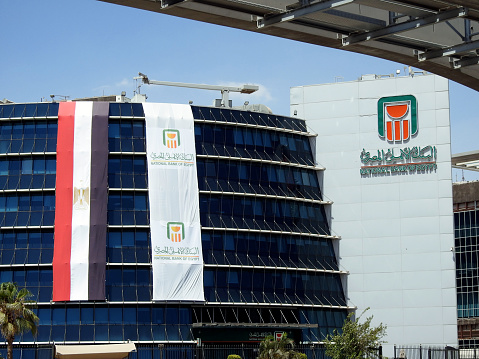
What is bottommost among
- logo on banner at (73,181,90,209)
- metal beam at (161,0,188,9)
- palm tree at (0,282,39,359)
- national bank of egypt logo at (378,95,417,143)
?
palm tree at (0,282,39,359)

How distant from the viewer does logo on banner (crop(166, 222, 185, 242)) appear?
80.2m

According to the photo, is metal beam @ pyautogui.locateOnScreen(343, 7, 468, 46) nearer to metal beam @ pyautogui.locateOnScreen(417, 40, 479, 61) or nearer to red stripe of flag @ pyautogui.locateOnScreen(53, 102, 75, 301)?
metal beam @ pyautogui.locateOnScreen(417, 40, 479, 61)

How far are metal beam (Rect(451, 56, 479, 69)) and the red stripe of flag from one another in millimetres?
59376

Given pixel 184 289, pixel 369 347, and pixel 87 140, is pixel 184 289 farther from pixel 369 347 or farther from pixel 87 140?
pixel 369 347

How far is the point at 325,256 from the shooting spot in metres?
88.9

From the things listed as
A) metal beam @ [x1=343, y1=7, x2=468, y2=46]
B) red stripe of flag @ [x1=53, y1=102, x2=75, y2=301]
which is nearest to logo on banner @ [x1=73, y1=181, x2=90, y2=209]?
red stripe of flag @ [x1=53, y1=102, x2=75, y2=301]

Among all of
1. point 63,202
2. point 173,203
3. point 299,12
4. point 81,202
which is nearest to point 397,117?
point 173,203

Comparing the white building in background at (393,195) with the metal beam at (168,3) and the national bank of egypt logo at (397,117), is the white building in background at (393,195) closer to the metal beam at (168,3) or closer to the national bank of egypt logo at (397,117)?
the national bank of egypt logo at (397,117)

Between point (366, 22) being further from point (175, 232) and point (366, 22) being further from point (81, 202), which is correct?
point (81, 202)

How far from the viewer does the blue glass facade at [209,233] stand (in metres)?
78.6

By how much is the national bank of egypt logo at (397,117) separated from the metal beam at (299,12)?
Answer: 7091 centimetres

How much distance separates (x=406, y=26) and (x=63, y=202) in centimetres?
6356

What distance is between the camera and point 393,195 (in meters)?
88.1

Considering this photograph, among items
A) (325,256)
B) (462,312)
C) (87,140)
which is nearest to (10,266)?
(87,140)
